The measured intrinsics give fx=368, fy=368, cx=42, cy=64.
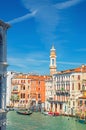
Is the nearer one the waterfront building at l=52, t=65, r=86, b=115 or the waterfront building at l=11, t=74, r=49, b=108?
the waterfront building at l=52, t=65, r=86, b=115

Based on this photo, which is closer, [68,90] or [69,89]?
[69,89]

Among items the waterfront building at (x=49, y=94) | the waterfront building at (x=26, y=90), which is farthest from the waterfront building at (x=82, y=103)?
the waterfront building at (x=26, y=90)

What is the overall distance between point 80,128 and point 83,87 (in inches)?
513

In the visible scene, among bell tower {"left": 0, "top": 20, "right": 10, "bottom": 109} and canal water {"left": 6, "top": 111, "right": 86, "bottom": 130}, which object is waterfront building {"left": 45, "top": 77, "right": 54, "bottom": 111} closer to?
canal water {"left": 6, "top": 111, "right": 86, "bottom": 130}

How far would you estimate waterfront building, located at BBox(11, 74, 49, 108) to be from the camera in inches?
2066

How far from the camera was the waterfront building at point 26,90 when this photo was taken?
172 ft

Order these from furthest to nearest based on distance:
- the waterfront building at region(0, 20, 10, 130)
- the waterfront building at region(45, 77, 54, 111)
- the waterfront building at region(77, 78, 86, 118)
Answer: the waterfront building at region(45, 77, 54, 111) → the waterfront building at region(77, 78, 86, 118) → the waterfront building at region(0, 20, 10, 130)

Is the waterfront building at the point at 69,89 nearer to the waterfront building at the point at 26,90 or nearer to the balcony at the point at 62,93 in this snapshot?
the balcony at the point at 62,93

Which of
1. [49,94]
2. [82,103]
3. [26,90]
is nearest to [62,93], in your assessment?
[49,94]

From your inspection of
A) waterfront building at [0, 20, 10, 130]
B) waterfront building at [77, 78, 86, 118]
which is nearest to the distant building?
waterfront building at [77, 78, 86, 118]

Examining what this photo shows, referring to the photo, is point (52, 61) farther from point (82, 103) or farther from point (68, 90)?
point (82, 103)

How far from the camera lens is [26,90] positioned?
5297 cm

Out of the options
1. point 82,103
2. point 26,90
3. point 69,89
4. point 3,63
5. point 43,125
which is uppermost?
point 26,90

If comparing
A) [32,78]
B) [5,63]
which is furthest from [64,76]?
[5,63]
